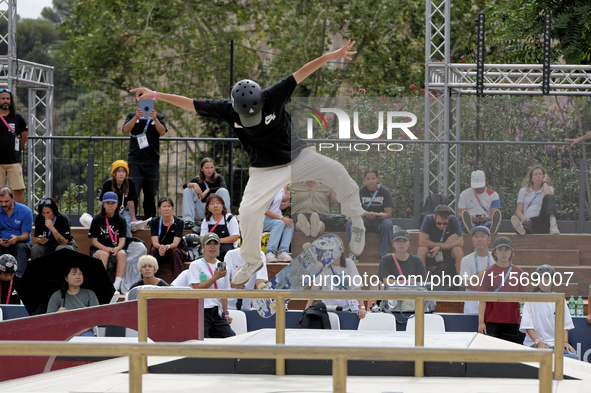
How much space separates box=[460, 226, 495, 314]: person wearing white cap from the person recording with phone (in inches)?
206

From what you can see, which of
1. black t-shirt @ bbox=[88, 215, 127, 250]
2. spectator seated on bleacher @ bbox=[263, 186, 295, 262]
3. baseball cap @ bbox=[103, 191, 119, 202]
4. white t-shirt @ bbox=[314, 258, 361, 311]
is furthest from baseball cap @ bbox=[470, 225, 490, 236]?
baseball cap @ bbox=[103, 191, 119, 202]

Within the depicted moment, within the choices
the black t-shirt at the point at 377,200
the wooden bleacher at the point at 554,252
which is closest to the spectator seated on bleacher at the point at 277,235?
the wooden bleacher at the point at 554,252

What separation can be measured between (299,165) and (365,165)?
1917mm

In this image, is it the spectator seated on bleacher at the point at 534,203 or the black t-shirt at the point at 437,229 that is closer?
the black t-shirt at the point at 437,229

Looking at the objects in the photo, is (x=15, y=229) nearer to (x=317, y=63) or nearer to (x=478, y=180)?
(x=478, y=180)

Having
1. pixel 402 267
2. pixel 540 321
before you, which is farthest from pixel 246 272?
pixel 540 321

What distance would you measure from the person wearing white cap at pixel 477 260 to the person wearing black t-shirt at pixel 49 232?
5.12 meters

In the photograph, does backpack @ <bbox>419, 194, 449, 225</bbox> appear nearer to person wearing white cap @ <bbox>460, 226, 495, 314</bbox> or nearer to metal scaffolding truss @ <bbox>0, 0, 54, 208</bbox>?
person wearing white cap @ <bbox>460, 226, 495, 314</bbox>

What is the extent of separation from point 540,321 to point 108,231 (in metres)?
5.15

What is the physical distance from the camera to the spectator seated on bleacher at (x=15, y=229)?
31.1ft

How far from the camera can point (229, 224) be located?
382 inches

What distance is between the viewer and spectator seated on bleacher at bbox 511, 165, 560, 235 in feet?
23.3

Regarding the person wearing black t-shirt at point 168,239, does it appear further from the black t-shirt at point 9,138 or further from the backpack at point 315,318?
the backpack at point 315,318

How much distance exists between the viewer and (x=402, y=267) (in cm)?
652
